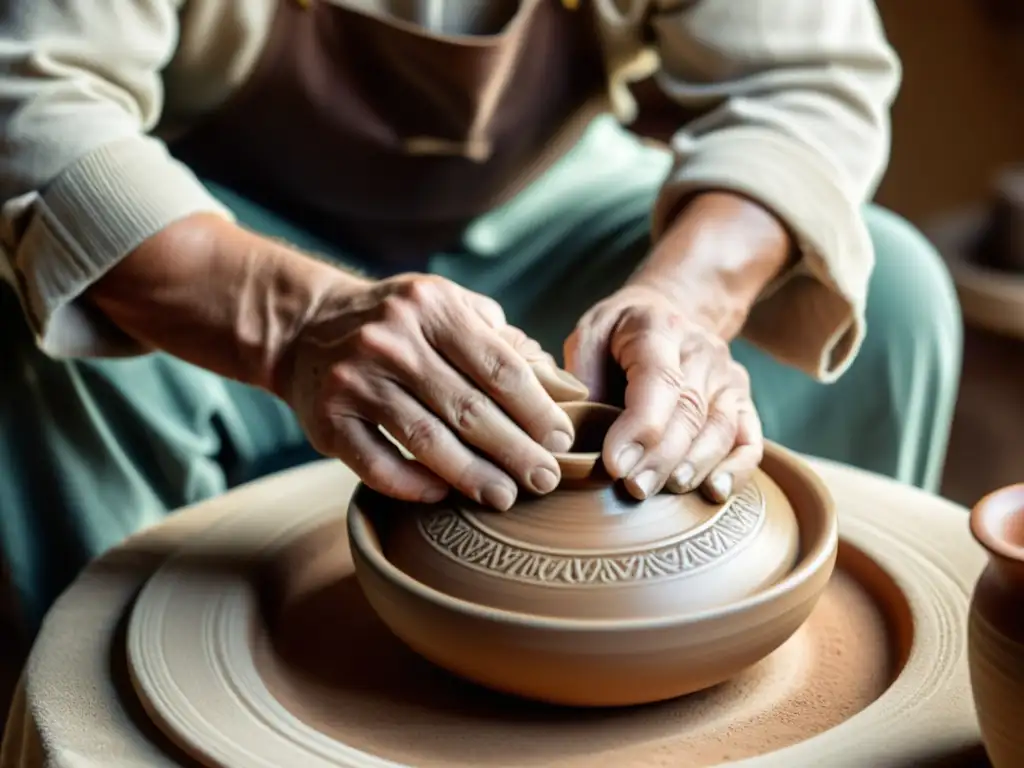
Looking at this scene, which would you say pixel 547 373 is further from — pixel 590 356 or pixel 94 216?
Result: pixel 94 216

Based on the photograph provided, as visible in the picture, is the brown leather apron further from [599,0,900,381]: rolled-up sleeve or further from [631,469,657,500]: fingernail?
[631,469,657,500]: fingernail

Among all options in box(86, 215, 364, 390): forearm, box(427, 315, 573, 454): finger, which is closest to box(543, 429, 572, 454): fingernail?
box(427, 315, 573, 454): finger

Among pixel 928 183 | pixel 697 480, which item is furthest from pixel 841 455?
pixel 928 183

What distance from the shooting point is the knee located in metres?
1.48

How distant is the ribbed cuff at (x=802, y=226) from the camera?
1.34 m

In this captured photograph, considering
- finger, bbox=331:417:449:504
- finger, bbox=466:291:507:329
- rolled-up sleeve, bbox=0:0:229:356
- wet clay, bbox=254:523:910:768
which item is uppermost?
rolled-up sleeve, bbox=0:0:229:356

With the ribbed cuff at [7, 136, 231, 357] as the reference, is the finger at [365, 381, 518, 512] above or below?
below

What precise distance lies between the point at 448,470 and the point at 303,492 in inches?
14.2

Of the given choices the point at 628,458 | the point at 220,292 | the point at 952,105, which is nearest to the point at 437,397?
the point at 628,458

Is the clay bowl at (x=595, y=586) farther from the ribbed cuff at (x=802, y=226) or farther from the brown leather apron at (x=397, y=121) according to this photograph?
the brown leather apron at (x=397, y=121)

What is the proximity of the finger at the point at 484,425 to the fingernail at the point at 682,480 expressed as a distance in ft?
0.29

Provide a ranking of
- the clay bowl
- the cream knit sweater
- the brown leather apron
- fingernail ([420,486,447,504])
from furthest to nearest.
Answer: the brown leather apron
the cream knit sweater
fingernail ([420,486,447,504])
the clay bowl

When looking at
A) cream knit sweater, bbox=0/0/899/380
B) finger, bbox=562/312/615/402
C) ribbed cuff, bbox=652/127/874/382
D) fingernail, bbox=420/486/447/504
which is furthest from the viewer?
ribbed cuff, bbox=652/127/874/382

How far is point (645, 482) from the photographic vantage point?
94cm
